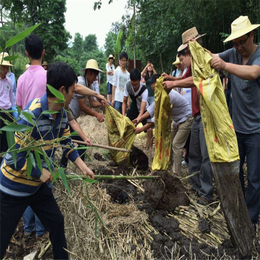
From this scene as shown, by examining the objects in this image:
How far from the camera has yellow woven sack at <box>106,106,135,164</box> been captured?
4180 mm

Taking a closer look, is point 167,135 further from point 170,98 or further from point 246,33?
point 246,33

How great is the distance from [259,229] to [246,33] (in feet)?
6.30

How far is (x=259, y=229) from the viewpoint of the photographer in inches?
111

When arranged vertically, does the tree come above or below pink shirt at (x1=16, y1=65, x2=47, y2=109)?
above

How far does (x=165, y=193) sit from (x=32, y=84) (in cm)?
183

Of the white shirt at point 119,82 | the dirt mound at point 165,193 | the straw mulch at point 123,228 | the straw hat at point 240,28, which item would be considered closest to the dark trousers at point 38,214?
the straw mulch at point 123,228

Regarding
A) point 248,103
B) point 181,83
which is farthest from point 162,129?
point 248,103

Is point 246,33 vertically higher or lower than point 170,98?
higher

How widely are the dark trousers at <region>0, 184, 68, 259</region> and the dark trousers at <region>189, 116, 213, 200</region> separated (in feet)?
6.08

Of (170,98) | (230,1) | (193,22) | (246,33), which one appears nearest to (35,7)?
(193,22)

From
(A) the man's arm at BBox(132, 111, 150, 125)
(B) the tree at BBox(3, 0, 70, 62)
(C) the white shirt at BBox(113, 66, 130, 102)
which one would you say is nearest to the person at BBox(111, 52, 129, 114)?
(C) the white shirt at BBox(113, 66, 130, 102)

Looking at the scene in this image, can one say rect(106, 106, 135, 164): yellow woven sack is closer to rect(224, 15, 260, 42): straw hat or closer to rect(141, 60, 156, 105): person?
rect(224, 15, 260, 42): straw hat

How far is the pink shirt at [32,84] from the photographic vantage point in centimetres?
273

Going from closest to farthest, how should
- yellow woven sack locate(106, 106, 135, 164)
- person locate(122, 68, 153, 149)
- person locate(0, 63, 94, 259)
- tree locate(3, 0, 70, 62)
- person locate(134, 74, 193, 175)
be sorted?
person locate(0, 63, 94, 259) → person locate(134, 74, 193, 175) → yellow woven sack locate(106, 106, 135, 164) → person locate(122, 68, 153, 149) → tree locate(3, 0, 70, 62)
